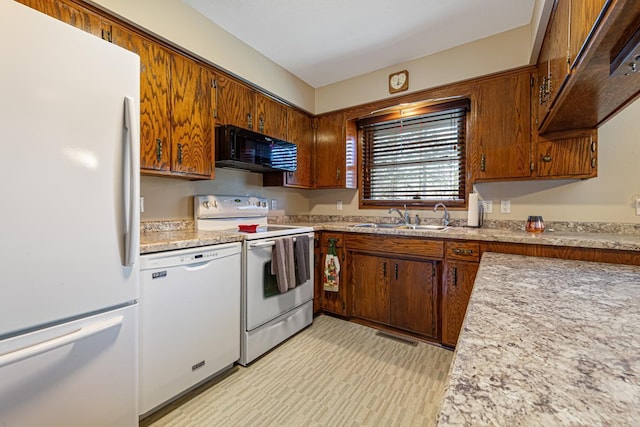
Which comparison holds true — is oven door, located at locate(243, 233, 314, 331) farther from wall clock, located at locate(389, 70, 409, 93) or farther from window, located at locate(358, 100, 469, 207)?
wall clock, located at locate(389, 70, 409, 93)

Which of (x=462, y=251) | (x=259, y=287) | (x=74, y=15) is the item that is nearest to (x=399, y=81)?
(x=462, y=251)

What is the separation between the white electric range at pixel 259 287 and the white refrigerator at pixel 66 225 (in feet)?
2.55

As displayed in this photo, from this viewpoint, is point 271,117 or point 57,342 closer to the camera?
point 57,342

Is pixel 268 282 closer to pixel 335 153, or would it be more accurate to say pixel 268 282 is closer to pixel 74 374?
pixel 74 374

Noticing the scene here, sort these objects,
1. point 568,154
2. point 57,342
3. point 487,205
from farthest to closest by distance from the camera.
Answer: point 487,205
point 568,154
point 57,342

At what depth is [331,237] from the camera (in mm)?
2777

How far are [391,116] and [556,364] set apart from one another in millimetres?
2886

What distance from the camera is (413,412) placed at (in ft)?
5.10

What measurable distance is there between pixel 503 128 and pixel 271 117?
2103mm

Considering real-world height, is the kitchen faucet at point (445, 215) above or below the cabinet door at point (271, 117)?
below

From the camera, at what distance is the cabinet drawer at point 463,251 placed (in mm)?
2064

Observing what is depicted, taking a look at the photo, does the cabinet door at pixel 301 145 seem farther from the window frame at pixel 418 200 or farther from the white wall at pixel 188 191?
the window frame at pixel 418 200

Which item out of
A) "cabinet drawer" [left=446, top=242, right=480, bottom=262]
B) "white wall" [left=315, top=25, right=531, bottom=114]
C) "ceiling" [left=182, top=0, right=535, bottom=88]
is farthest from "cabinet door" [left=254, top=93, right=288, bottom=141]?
"cabinet drawer" [left=446, top=242, right=480, bottom=262]

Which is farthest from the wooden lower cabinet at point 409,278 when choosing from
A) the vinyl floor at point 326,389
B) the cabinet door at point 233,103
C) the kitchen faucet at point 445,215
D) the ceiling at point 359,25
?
the ceiling at point 359,25
